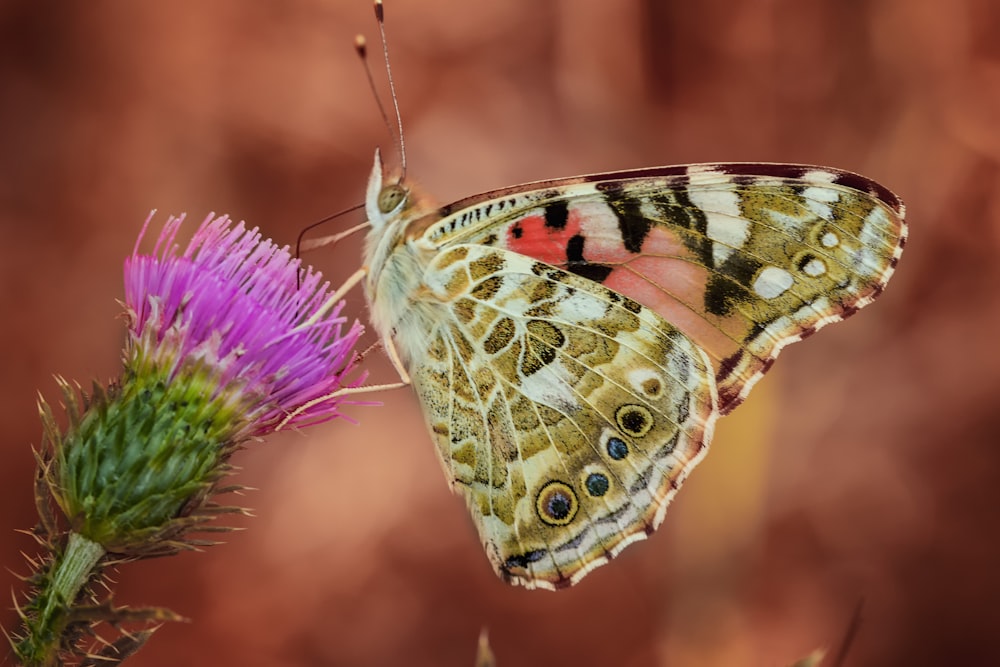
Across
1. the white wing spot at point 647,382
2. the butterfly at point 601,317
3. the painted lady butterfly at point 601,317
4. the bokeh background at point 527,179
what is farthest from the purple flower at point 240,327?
the bokeh background at point 527,179

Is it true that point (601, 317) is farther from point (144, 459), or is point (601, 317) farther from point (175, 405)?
point (144, 459)

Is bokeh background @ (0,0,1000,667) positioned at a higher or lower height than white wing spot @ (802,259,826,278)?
A: higher

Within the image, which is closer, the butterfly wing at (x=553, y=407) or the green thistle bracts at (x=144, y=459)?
the green thistle bracts at (x=144, y=459)

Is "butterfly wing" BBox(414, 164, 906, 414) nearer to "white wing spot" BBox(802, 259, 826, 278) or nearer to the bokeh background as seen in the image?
"white wing spot" BBox(802, 259, 826, 278)

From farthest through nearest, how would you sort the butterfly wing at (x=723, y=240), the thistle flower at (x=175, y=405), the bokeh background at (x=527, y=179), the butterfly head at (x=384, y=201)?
the bokeh background at (x=527, y=179), the butterfly head at (x=384, y=201), the butterfly wing at (x=723, y=240), the thistle flower at (x=175, y=405)

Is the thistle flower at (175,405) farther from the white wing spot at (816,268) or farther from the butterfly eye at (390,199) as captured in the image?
the white wing spot at (816,268)

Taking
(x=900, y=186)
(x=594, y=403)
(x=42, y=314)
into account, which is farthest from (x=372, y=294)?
(x=900, y=186)

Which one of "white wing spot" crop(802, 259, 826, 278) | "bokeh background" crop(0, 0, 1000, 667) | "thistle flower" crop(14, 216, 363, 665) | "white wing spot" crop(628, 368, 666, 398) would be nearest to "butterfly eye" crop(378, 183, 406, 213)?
"thistle flower" crop(14, 216, 363, 665)
